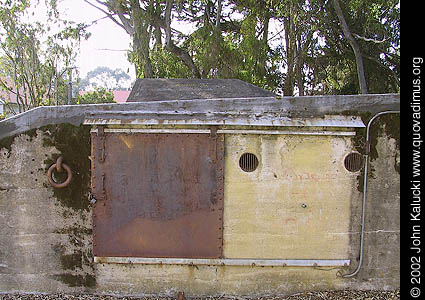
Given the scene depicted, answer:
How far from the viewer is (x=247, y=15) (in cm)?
1433

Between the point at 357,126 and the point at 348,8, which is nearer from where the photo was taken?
the point at 357,126

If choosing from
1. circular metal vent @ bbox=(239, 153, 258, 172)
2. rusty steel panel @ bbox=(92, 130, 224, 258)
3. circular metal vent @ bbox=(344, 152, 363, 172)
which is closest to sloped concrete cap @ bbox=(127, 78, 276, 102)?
rusty steel panel @ bbox=(92, 130, 224, 258)

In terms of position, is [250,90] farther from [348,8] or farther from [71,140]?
[348,8]

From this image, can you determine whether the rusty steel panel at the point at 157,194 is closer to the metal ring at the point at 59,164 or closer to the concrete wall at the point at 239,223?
the concrete wall at the point at 239,223

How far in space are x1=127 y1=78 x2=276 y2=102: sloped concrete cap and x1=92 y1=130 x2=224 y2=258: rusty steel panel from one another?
173 cm

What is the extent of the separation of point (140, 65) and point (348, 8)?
805 cm

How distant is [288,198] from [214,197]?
3.19ft

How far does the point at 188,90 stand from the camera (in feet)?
22.2

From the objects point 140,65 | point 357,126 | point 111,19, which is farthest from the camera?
point 111,19

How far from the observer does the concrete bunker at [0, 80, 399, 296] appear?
14.8 feet

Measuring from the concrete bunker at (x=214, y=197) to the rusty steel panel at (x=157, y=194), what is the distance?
0.01 meters

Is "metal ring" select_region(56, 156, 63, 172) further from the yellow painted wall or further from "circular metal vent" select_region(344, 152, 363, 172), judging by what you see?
"circular metal vent" select_region(344, 152, 363, 172)
